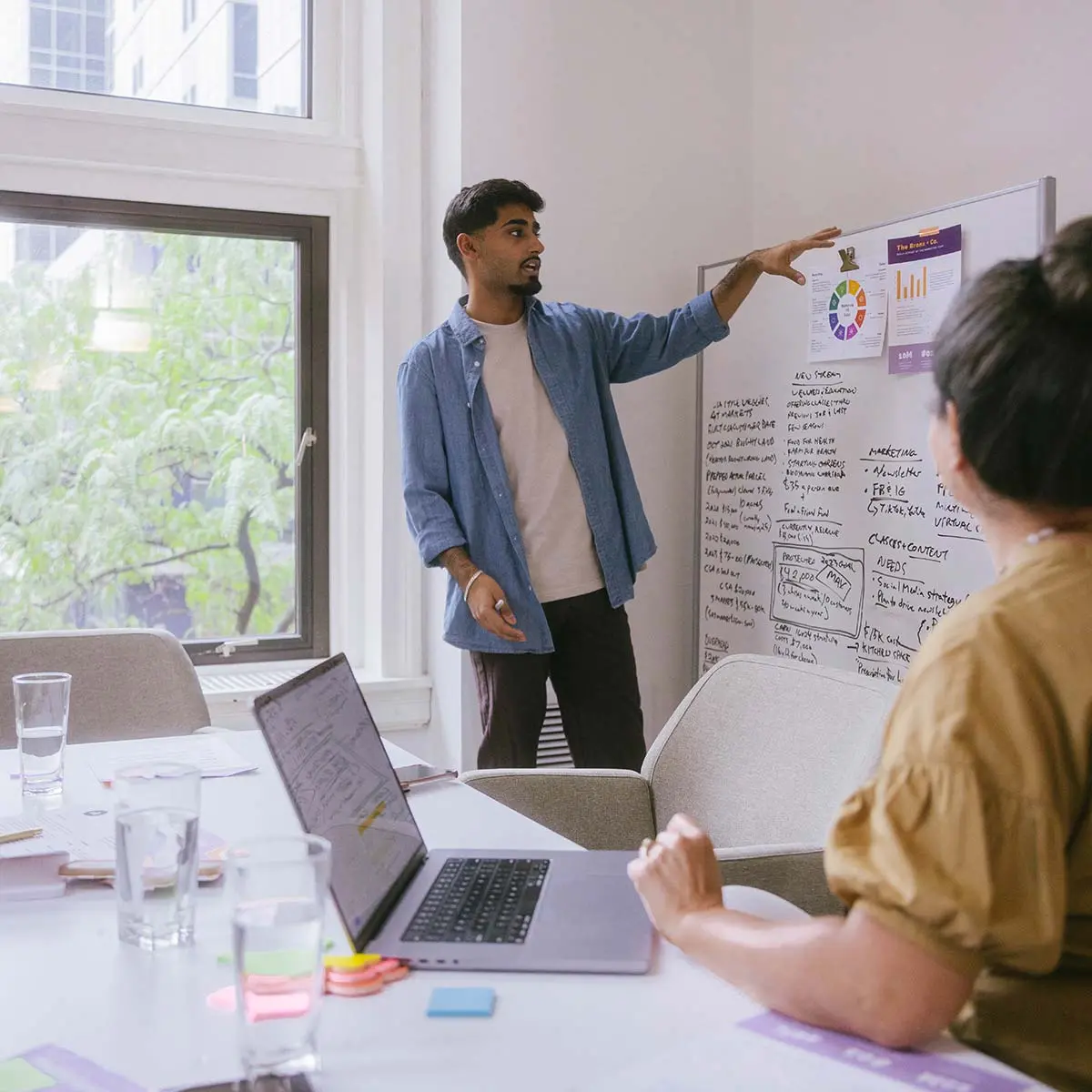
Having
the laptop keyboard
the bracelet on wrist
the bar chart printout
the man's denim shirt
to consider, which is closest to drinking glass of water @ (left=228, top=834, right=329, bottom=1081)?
the laptop keyboard

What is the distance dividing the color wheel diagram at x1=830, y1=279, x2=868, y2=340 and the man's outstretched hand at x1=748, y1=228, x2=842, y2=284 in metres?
0.11

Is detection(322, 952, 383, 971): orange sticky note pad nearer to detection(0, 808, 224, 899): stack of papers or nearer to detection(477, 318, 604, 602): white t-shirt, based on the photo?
detection(0, 808, 224, 899): stack of papers

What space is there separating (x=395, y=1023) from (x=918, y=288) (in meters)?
2.07

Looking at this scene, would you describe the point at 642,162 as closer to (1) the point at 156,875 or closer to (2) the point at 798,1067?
(1) the point at 156,875

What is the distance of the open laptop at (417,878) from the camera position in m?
1.02

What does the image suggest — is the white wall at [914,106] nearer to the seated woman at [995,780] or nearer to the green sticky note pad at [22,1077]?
the seated woman at [995,780]

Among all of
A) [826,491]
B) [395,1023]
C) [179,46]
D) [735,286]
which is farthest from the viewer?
[179,46]

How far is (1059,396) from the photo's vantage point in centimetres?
84

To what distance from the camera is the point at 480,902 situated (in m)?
1.15

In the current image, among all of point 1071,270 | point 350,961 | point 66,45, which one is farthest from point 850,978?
point 66,45

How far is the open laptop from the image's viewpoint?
1019mm

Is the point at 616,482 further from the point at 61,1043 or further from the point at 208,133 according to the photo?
the point at 61,1043

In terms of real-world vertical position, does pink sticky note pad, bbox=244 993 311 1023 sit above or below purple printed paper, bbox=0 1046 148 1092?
above

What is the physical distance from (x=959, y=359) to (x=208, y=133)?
2.75m
